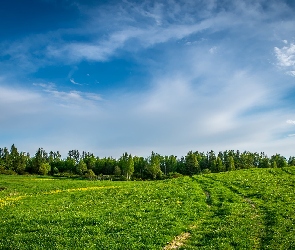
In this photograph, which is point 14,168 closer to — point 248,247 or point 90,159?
point 90,159

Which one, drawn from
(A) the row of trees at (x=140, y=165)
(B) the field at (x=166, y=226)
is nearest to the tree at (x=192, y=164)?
(A) the row of trees at (x=140, y=165)

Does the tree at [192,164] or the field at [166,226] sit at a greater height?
the tree at [192,164]

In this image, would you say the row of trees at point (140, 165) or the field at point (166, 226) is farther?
the row of trees at point (140, 165)

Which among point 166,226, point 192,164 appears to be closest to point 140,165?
point 192,164

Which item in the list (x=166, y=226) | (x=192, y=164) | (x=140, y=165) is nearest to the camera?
(x=166, y=226)

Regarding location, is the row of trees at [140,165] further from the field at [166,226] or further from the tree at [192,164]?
the field at [166,226]

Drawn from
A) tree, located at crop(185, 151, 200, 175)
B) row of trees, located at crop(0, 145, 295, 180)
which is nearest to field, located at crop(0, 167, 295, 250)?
row of trees, located at crop(0, 145, 295, 180)

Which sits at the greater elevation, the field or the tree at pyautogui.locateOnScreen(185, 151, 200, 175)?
the tree at pyautogui.locateOnScreen(185, 151, 200, 175)

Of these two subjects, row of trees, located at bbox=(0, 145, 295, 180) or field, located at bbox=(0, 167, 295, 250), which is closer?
field, located at bbox=(0, 167, 295, 250)

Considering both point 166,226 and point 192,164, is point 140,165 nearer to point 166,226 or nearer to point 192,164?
point 192,164

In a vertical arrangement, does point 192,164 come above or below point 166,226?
above

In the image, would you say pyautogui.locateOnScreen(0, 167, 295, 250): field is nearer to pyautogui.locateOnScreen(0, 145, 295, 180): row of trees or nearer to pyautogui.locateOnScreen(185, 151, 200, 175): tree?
pyautogui.locateOnScreen(0, 145, 295, 180): row of trees

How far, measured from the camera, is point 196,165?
15762 centimetres

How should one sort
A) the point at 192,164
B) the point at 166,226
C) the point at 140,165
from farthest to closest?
the point at 140,165, the point at 192,164, the point at 166,226
